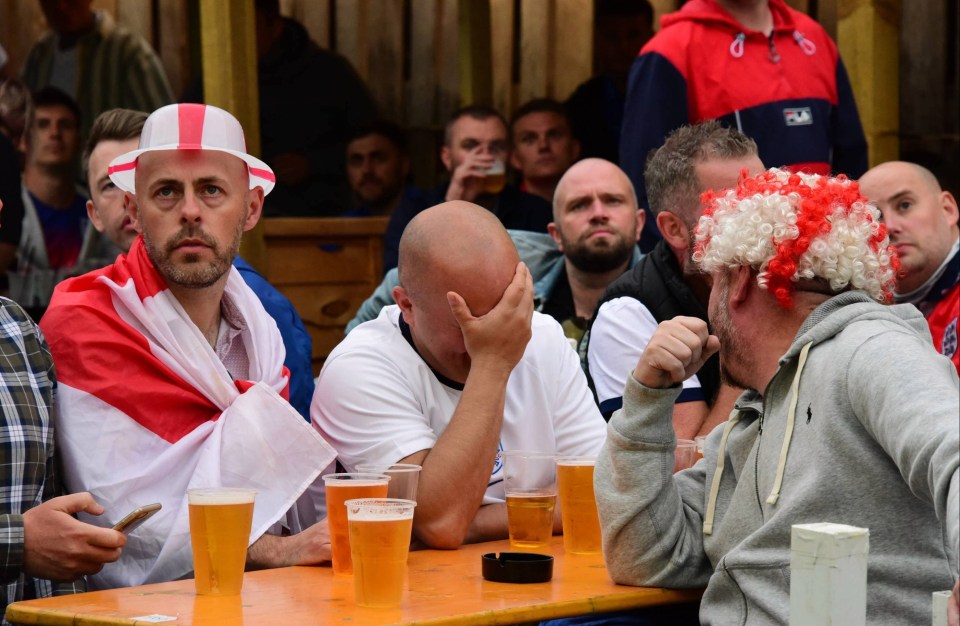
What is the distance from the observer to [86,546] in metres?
2.85

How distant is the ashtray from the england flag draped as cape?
657 millimetres

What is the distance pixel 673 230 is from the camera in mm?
4332

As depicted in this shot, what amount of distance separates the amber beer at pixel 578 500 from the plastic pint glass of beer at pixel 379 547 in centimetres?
58

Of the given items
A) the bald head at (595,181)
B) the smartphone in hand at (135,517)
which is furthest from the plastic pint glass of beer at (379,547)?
the bald head at (595,181)

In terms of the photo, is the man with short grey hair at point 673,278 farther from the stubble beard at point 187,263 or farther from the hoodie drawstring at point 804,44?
the hoodie drawstring at point 804,44

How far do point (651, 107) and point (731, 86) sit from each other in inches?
13.3

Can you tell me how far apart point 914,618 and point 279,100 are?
5.75 meters

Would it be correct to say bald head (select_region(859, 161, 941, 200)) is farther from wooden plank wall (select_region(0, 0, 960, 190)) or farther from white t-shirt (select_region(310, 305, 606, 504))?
white t-shirt (select_region(310, 305, 606, 504))

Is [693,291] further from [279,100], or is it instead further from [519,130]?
[279,100]

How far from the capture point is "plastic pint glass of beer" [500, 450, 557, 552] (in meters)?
3.15

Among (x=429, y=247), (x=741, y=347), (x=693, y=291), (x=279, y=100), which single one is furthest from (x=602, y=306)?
(x=279, y=100)

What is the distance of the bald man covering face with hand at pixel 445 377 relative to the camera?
323 cm

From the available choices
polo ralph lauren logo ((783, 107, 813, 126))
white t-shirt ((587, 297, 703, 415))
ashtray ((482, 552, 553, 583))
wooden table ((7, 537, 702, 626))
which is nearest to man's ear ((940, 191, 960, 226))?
polo ralph lauren logo ((783, 107, 813, 126))

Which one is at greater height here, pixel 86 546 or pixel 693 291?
pixel 693 291
